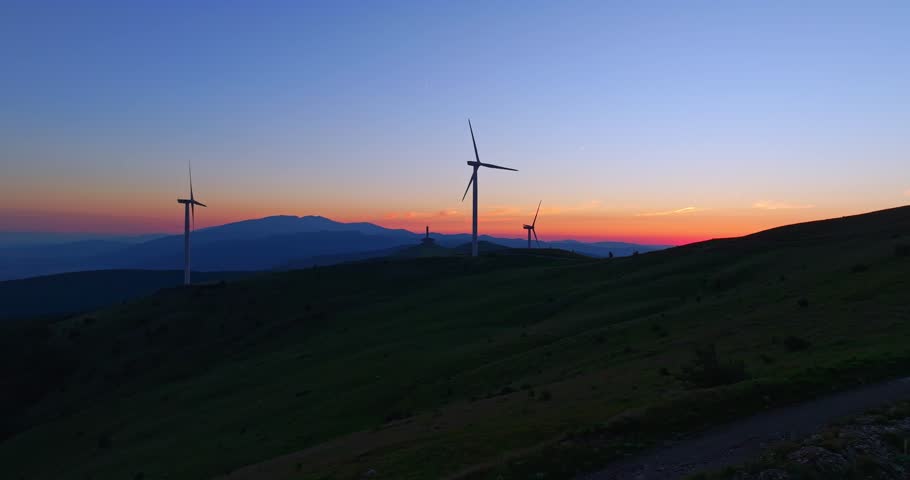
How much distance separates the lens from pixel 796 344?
2561cm

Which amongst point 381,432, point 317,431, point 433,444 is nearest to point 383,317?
point 317,431

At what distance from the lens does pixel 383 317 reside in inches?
2771

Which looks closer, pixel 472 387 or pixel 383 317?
pixel 472 387

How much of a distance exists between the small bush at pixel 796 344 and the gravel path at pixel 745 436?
258 inches

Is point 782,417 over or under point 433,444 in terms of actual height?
over

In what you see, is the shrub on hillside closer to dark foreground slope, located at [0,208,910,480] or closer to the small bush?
dark foreground slope, located at [0,208,910,480]

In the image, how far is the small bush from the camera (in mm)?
25411

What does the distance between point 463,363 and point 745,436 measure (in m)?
26.3

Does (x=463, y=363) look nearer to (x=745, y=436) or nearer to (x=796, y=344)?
(x=796, y=344)

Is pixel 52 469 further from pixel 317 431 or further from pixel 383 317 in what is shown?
pixel 383 317

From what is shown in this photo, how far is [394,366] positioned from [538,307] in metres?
19.7

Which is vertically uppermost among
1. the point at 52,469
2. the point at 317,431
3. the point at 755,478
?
the point at 755,478

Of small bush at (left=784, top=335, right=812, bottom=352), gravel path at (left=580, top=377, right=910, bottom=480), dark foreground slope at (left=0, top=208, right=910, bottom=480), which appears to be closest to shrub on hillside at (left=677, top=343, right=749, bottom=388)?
dark foreground slope at (left=0, top=208, right=910, bottom=480)

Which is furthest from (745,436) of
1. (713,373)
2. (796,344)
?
(796,344)
